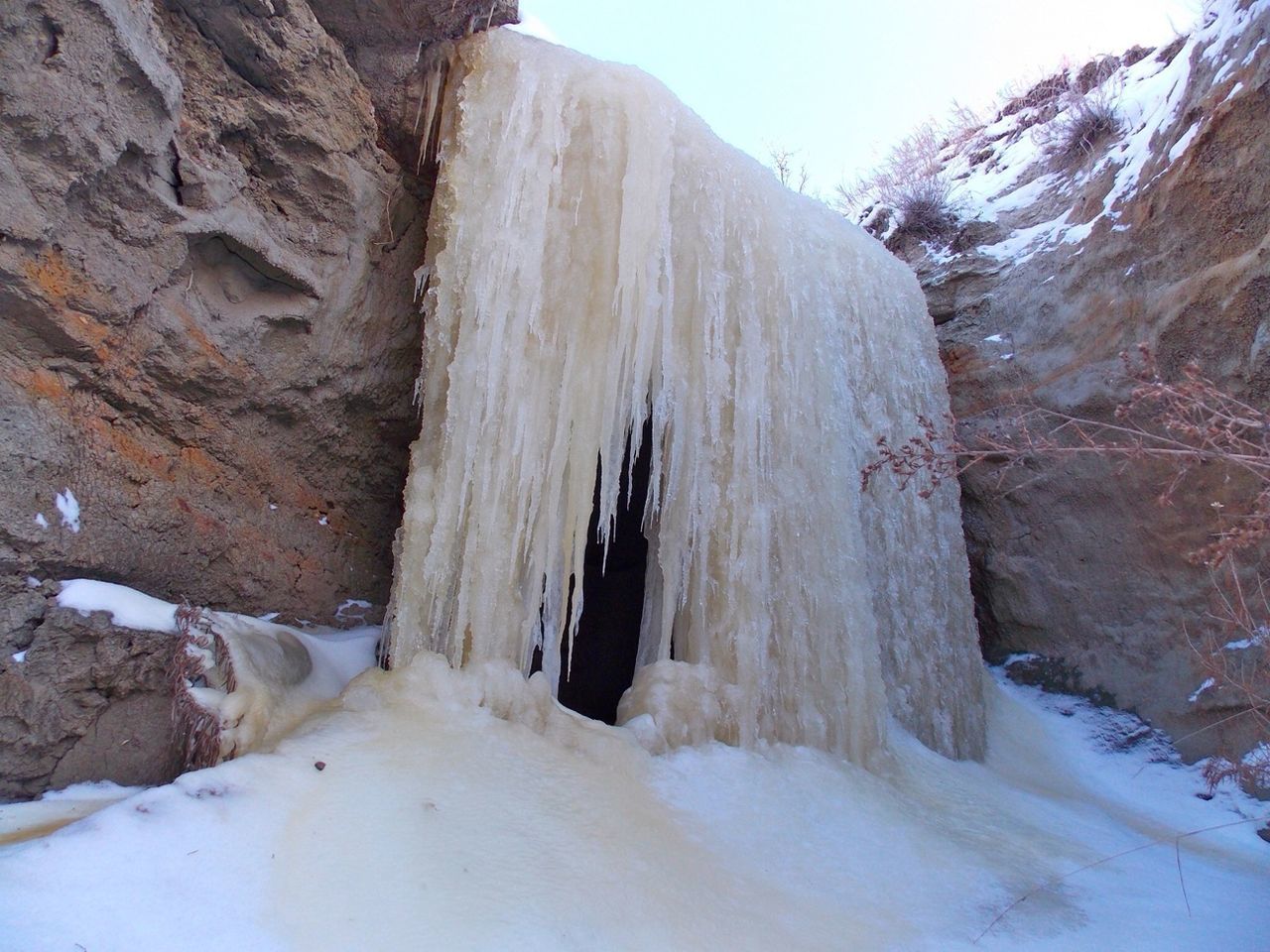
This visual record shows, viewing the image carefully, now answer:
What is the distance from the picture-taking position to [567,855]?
224 cm

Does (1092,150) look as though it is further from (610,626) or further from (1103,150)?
(610,626)

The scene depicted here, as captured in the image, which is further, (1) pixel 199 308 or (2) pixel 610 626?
(2) pixel 610 626

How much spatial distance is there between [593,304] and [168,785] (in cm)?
241

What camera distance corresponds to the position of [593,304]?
3.66 meters

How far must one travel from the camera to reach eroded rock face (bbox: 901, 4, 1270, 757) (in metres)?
4.38

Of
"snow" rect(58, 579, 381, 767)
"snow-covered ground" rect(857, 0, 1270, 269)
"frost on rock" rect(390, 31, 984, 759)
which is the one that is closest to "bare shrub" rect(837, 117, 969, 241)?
"snow-covered ground" rect(857, 0, 1270, 269)

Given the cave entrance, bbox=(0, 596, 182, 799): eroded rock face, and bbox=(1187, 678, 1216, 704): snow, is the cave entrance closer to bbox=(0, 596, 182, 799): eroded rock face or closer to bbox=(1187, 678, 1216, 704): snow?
bbox=(0, 596, 182, 799): eroded rock face

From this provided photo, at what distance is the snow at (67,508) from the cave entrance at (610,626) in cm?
312

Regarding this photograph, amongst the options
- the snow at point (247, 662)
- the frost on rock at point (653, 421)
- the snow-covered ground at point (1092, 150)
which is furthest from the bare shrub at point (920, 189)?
the snow at point (247, 662)

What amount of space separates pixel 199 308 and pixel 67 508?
3.04 ft

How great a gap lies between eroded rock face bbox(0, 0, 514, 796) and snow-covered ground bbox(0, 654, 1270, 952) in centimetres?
88

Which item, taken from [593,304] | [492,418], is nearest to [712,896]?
[492,418]

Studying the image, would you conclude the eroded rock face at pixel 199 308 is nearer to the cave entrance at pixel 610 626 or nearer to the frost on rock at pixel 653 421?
the frost on rock at pixel 653 421

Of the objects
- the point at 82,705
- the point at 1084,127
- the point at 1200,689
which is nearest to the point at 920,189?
the point at 1084,127
